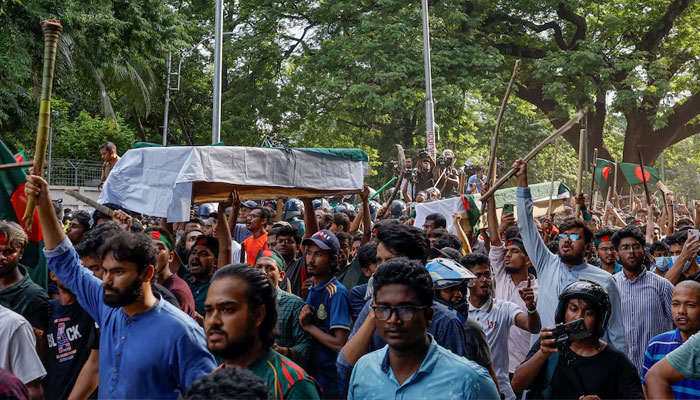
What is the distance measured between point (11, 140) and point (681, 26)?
2034 cm

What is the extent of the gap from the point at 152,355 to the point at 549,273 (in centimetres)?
345

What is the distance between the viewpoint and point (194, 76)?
34.5 meters

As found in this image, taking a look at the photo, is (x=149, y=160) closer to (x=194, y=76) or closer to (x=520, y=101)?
(x=520, y=101)

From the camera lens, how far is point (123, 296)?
352 cm

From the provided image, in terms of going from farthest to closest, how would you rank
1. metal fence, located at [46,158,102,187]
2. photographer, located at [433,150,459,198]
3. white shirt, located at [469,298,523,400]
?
metal fence, located at [46,158,102,187] < photographer, located at [433,150,459,198] < white shirt, located at [469,298,523,400]

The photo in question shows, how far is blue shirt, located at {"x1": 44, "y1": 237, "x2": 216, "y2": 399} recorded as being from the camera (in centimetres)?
340

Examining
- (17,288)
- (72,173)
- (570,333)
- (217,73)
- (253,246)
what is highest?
(217,73)

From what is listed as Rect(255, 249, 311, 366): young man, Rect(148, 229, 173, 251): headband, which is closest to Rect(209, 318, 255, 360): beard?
Rect(255, 249, 311, 366): young man

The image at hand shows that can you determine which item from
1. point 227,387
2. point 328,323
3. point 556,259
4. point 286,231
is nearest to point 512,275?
point 556,259

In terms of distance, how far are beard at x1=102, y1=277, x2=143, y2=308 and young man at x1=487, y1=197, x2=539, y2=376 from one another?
3.16 metres

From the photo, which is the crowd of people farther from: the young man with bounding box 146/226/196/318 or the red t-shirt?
the red t-shirt

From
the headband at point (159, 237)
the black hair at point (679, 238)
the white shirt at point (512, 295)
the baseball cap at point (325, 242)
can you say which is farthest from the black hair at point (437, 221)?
the headband at point (159, 237)

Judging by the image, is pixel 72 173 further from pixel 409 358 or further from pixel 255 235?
pixel 409 358

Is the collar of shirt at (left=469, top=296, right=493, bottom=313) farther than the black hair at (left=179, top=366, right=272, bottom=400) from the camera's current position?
Yes
